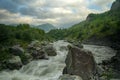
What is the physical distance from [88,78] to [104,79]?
2697mm

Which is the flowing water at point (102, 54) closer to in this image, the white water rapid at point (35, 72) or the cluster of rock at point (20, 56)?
the cluster of rock at point (20, 56)

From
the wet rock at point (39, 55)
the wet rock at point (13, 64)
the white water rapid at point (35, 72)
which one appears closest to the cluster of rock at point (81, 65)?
the white water rapid at point (35, 72)

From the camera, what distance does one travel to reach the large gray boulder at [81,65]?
23827mm

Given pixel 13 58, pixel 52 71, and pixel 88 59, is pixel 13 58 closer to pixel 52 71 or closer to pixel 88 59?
pixel 52 71

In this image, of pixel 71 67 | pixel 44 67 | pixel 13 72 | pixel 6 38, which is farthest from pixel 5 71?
pixel 6 38

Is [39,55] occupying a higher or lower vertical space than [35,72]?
higher

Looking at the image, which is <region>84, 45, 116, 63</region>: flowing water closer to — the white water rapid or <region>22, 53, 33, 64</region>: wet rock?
the white water rapid

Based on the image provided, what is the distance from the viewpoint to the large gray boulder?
23.8m

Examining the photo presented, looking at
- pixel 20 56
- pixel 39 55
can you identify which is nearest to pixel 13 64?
pixel 20 56

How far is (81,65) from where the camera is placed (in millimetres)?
24344

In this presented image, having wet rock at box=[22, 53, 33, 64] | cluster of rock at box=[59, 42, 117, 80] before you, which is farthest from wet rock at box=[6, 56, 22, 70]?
cluster of rock at box=[59, 42, 117, 80]

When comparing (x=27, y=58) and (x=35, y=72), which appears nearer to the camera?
(x=35, y=72)

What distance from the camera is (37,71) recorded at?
3769 cm

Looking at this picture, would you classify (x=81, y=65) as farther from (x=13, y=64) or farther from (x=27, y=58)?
(x=27, y=58)
